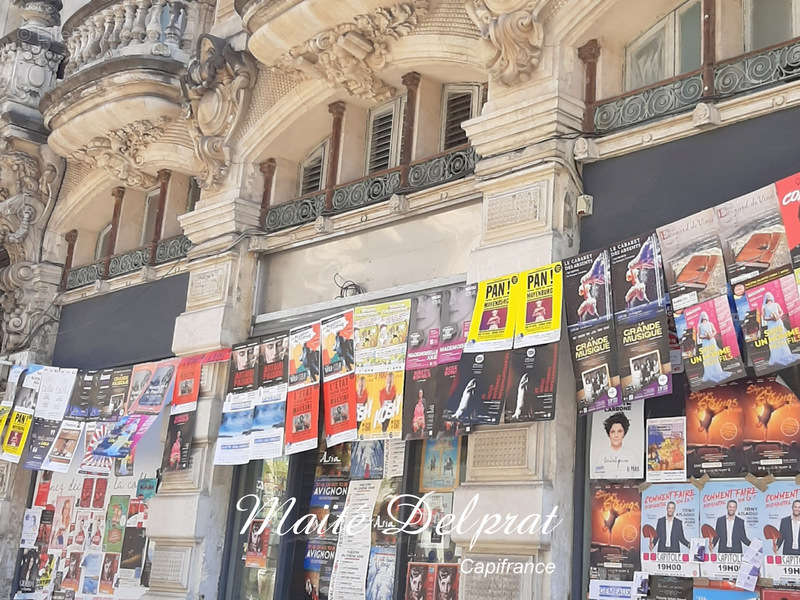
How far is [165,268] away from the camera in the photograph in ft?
38.3

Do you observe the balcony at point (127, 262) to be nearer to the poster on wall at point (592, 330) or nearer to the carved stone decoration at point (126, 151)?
the carved stone decoration at point (126, 151)

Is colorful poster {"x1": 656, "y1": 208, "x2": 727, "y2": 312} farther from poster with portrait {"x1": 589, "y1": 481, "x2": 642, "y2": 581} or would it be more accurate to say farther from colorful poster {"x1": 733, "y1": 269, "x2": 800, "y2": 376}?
poster with portrait {"x1": 589, "y1": 481, "x2": 642, "y2": 581}

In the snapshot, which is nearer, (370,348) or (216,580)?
(370,348)

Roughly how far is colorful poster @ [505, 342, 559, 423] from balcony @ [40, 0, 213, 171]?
5.95 meters

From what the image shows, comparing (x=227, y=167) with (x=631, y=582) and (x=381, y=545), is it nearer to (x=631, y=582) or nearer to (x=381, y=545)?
(x=381, y=545)

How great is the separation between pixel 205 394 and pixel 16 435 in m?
3.07

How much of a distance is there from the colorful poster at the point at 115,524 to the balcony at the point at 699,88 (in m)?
6.60

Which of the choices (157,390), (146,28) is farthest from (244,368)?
(146,28)

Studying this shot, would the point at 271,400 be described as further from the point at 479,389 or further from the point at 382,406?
the point at 479,389

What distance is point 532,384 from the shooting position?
23.0 ft

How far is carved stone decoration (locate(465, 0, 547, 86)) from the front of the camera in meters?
7.85

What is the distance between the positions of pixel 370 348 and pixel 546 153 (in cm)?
206

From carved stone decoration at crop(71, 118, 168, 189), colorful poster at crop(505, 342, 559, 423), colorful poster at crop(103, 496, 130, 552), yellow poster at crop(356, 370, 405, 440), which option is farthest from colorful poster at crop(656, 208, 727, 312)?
colorful poster at crop(103, 496, 130, 552)

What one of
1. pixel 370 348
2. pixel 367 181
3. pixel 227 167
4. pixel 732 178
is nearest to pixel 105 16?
pixel 227 167
